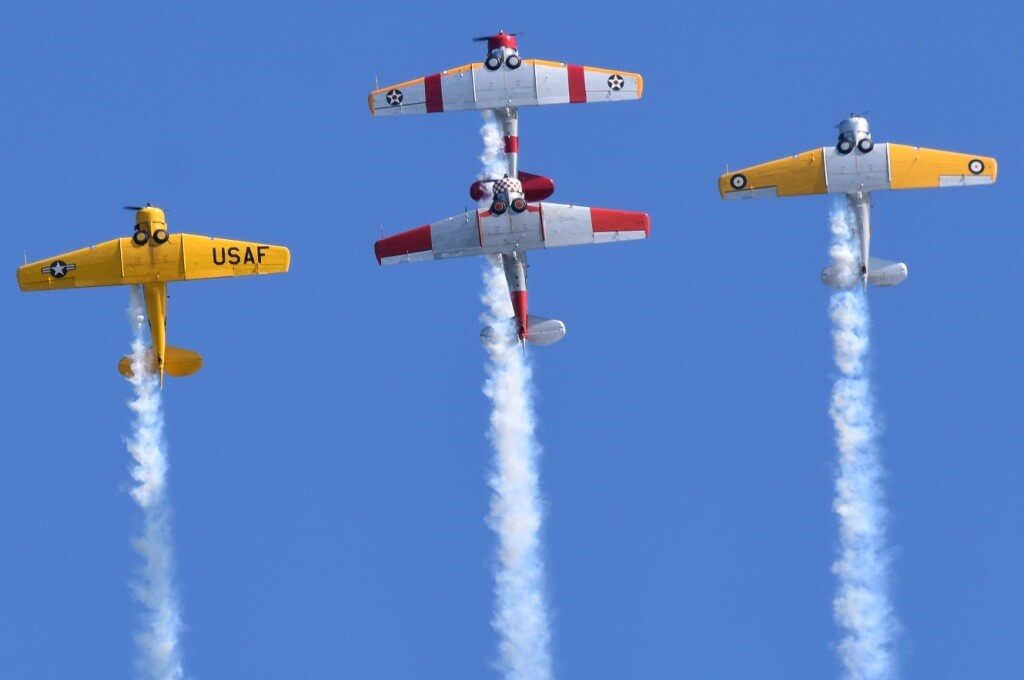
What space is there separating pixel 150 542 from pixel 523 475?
9.51m

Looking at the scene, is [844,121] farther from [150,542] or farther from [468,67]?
[150,542]

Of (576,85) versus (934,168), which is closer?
(934,168)

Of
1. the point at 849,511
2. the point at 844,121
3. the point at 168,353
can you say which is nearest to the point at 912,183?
the point at 844,121

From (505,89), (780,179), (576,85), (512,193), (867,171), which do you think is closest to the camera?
(512,193)

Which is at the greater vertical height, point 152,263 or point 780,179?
point 780,179

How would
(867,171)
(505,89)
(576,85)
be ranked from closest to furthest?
(867,171)
(505,89)
(576,85)

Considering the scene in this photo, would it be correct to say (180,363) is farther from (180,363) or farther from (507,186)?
(507,186)

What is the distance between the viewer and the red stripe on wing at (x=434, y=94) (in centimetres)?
10650

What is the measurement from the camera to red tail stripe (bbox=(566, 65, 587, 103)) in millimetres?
106438

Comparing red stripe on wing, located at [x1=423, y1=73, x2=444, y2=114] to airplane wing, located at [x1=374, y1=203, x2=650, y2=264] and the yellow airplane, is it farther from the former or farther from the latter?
the yellow airplane

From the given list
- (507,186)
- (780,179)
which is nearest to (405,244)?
(507,186)

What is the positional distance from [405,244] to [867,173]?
37.6 feet

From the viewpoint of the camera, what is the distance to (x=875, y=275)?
103 m

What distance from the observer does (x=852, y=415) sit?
106500mm
